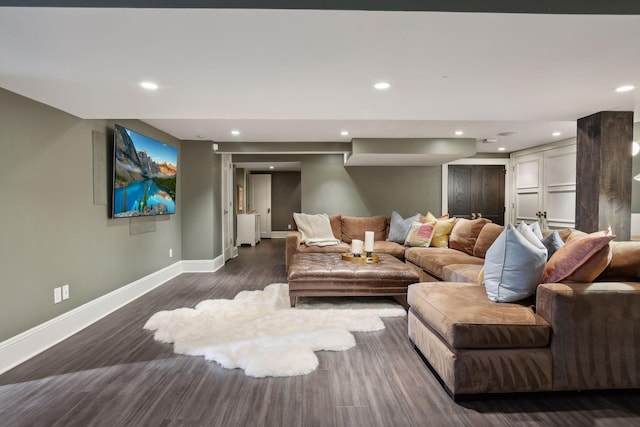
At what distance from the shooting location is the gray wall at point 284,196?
9.79m

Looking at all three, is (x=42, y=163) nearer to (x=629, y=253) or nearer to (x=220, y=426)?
(x=220, y=426)

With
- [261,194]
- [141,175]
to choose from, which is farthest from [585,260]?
[261,194]

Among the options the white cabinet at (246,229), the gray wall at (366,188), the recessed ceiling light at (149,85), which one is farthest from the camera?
the white cabinet at (246,229)

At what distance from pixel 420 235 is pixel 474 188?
2697 mm

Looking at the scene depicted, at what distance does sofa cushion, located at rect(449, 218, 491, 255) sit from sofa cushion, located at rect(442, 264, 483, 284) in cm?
90

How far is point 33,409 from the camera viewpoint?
1766 mm

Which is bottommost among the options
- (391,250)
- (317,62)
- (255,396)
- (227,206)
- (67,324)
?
(255,396)

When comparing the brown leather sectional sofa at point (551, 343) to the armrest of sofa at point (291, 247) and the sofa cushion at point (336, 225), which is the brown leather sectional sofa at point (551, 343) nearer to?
the armrest of sofa at point (291, 247)

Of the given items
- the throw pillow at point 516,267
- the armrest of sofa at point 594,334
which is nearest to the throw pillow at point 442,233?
the throw pillow at point 516,267

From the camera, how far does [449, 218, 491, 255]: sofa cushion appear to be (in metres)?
4.22

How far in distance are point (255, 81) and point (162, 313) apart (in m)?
2.47

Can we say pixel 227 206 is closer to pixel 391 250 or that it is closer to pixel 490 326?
pixel 391 250

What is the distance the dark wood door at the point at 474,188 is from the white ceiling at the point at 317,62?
11.9 ft

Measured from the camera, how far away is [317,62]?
1.90 meters
